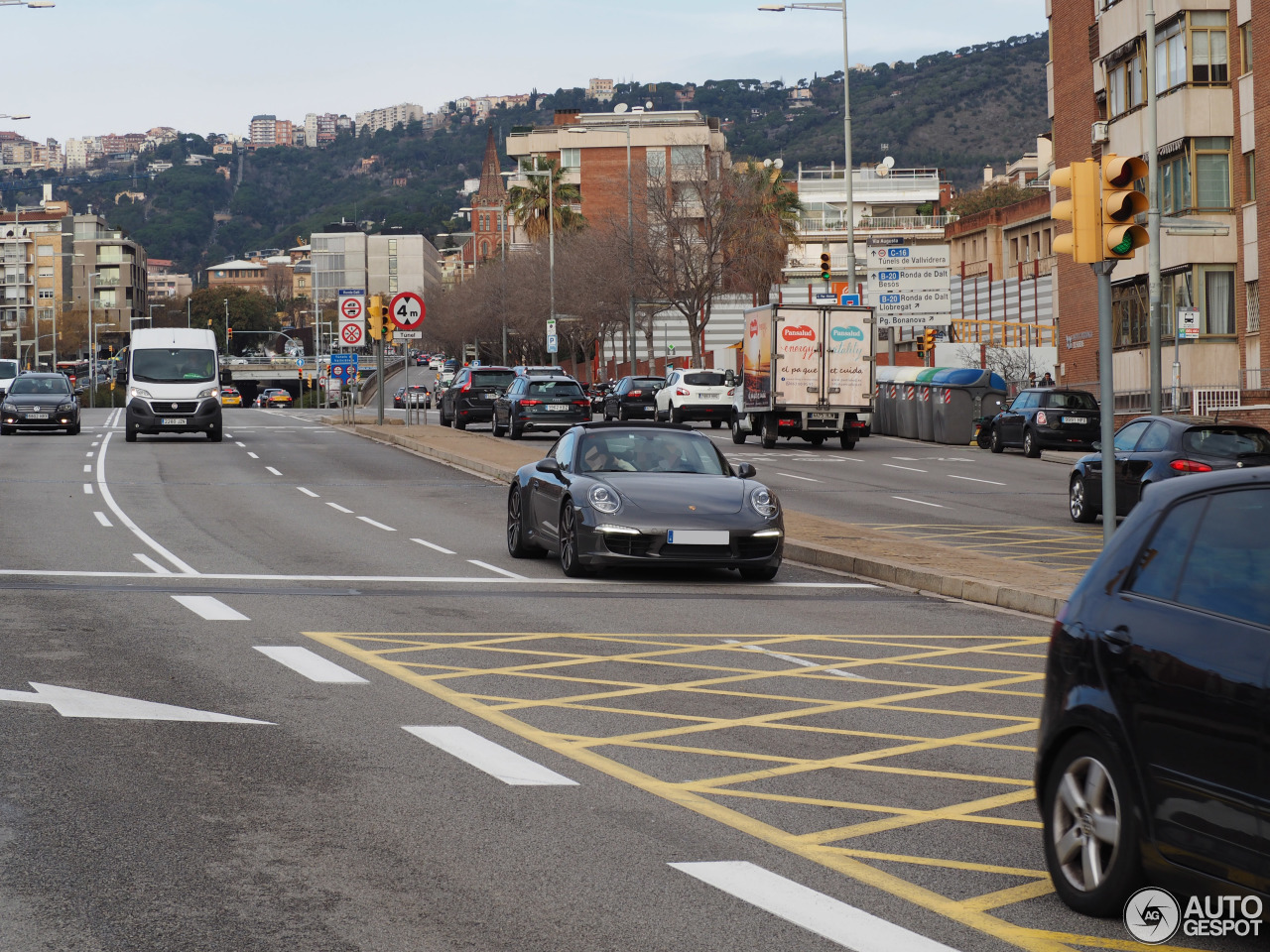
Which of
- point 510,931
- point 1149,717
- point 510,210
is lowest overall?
point 510,931

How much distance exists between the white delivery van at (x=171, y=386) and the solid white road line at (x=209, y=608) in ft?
90.7

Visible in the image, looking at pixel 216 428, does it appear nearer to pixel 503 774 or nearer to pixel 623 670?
pixel 623 670

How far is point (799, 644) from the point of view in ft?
37.9

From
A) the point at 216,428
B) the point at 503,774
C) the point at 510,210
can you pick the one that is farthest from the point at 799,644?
the point at 510,210

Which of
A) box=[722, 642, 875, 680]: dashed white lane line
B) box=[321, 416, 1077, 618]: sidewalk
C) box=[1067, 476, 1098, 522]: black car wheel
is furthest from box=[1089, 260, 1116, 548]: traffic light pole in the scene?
box=[1067, 476, 1098, 522]: black car wheel

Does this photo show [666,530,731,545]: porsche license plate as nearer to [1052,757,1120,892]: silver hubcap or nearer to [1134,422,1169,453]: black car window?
[1134,422,1169,453]: black car window

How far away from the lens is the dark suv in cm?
4759

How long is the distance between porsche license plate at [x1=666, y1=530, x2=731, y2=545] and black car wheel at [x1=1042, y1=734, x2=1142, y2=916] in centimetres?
931

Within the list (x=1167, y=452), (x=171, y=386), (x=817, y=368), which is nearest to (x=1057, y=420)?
(x=817, y=368)

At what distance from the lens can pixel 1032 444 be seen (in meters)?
38.6

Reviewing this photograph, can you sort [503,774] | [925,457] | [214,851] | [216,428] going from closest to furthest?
[214,851] → [503,774] → [925,457] → [216,428]

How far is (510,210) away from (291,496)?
74.6m

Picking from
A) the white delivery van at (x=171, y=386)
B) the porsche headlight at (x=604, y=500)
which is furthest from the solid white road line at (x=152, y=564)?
the white delivery van at (x=171, y=386)

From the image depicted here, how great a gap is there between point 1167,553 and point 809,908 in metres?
1.54
